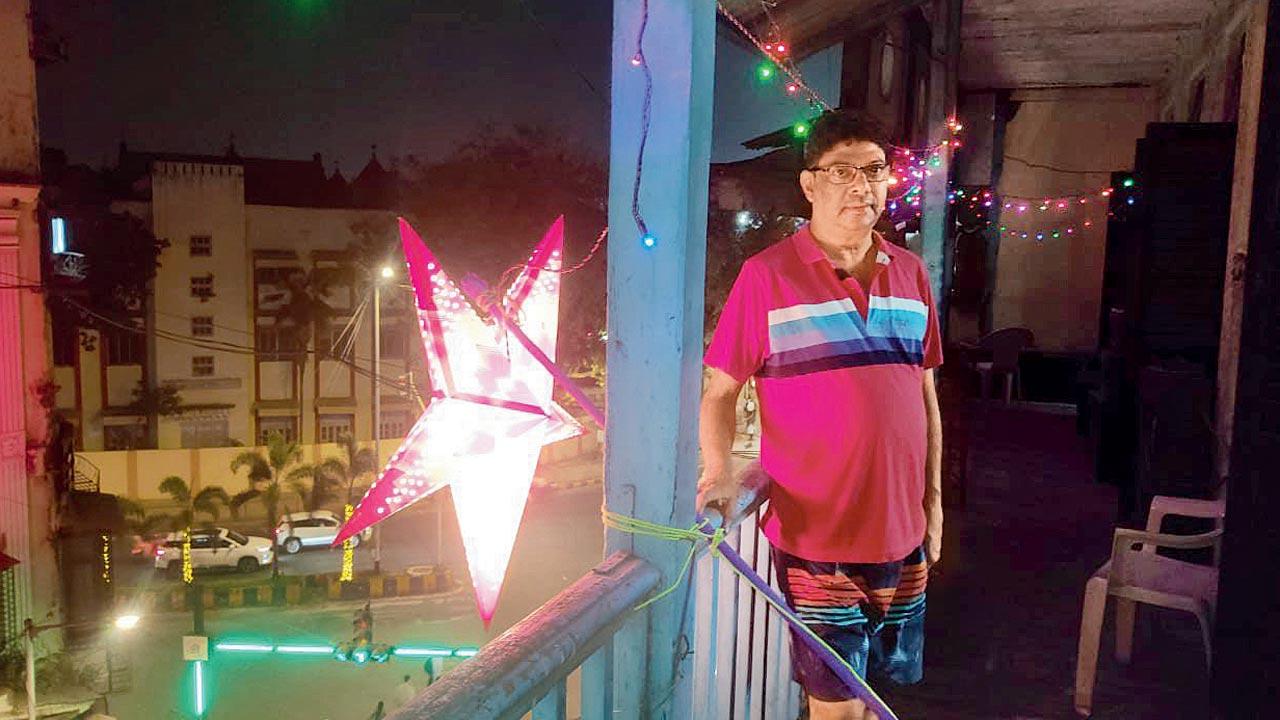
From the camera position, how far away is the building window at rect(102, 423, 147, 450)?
27016 mm

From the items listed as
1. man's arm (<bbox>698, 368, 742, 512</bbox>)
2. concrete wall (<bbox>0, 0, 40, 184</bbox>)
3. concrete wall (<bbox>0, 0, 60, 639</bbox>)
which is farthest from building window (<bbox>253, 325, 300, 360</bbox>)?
man's arm (<bbox>698, 368, 742, 512</bbox>)

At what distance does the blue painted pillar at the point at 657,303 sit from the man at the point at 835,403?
1.27 ft

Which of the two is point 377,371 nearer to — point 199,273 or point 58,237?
point 199,273

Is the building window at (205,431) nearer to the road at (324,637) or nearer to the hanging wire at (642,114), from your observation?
the road at (324,637)

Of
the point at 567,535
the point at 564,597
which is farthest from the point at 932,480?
the point at 567,535

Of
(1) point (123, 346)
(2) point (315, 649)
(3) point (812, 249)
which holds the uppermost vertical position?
(3) point (812, 249)

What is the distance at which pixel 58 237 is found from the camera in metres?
15.7

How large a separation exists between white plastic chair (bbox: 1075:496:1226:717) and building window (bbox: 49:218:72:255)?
15.7m

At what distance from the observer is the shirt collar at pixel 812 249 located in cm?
248

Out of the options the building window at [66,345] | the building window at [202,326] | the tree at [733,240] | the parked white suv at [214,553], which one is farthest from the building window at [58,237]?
the tree at [733,240]

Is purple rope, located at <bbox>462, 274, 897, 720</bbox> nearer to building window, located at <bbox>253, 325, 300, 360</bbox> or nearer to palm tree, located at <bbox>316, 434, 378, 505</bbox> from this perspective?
palm tree, located at <bbox>316, 434, 378, 505</bbox>

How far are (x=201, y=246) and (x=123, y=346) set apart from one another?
3574 millimetres

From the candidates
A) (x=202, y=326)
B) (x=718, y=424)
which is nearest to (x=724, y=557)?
(x=718, y=424)

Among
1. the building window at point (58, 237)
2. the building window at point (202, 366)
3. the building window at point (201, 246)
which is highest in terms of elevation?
the building window at point (201, 246)
